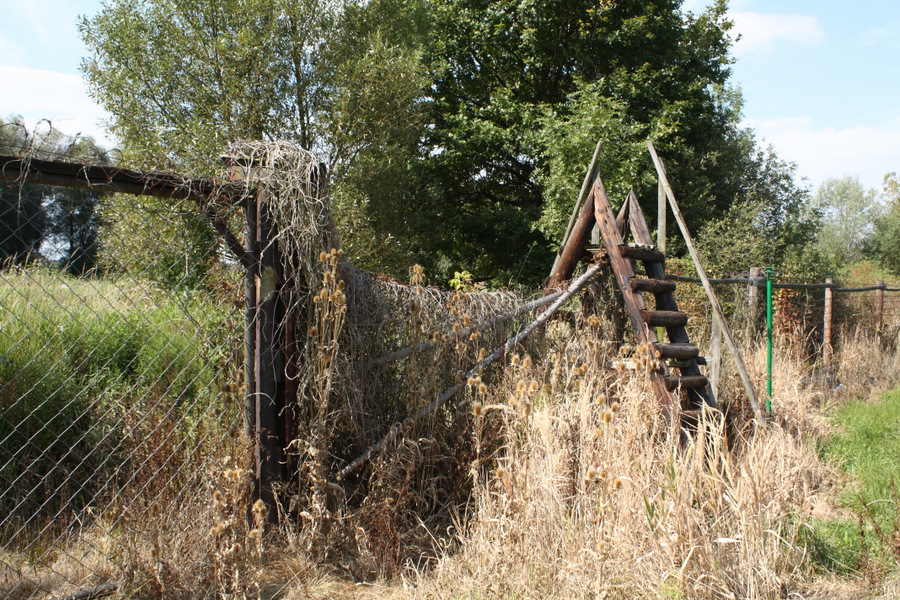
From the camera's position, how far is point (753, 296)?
6.78 m

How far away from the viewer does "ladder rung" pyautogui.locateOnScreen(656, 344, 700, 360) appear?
5078 millimetres

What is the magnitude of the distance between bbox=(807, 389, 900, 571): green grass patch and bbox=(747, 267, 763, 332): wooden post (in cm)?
127

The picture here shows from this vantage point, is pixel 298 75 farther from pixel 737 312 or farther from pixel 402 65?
pixel 737 312

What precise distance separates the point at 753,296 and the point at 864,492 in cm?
277

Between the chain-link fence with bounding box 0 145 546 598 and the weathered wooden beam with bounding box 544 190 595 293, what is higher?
the weathered wooden beam with bounding box 544 190 595 293

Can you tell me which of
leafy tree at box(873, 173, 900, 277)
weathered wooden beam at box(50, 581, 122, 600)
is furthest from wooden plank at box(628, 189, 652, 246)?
leafy tree at box(873, 173, 900, 277)

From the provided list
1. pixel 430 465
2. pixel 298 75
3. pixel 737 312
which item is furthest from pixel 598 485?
pixel 298 75

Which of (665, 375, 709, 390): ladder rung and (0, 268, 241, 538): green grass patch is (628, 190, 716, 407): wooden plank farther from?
(0, 268, 241, 538): green grass patch

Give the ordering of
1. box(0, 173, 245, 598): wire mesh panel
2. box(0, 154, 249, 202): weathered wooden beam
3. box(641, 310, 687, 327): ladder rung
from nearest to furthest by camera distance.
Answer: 1. box(0, 154, 249, 202): weathered wooden beam
2. box(0, 173, 245, 598): wire mesh panel
3. box(641, 310, 687, 327): ladder rung

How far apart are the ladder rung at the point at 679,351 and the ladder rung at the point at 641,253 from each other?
90 centimetres

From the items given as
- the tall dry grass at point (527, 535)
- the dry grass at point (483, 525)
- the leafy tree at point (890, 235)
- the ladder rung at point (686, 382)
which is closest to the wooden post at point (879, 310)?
the ladder rung at point (686, 382)

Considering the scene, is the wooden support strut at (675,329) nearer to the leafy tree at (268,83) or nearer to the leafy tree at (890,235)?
the leafy tree at (268,83)

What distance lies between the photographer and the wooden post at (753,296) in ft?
22.0

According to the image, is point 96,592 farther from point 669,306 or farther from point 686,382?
point 669,306
